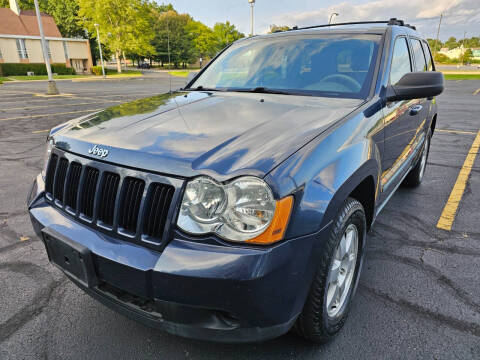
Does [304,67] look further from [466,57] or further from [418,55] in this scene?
[466,57]

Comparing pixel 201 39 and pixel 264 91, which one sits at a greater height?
pixel 201 39

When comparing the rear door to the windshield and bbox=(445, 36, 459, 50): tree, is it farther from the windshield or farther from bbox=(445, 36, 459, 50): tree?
bbox=(445, 36, 459, 50): tree

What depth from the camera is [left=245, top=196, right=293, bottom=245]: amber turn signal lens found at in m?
1.46

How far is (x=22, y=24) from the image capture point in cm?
4619

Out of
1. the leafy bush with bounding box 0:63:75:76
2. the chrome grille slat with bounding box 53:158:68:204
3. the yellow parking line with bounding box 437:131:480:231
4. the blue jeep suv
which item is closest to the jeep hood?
the blue jeep suv

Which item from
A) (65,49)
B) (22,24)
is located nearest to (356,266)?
(65,49)

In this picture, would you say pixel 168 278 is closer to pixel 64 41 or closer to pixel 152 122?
pixel 152 122

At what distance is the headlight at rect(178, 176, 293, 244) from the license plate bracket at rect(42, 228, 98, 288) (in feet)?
1.77

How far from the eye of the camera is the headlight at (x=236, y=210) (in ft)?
4.82

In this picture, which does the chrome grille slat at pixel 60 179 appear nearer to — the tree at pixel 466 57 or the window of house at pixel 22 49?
the window of house at pixel 22 49

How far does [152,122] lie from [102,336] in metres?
1.32

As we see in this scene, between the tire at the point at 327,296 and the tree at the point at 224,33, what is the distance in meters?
79.2

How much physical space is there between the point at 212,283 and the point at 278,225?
0.36 metres

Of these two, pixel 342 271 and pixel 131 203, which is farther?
pixel 342 271
